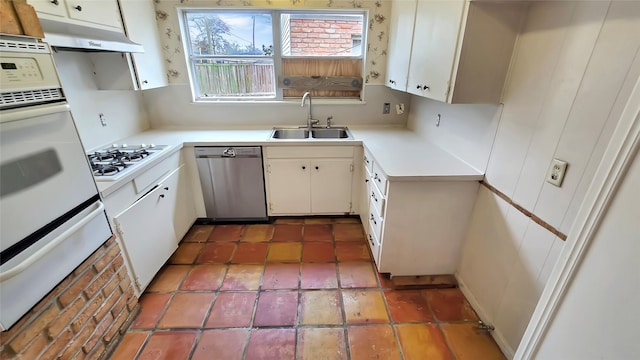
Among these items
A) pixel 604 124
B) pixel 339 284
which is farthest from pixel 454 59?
pixel 339 284

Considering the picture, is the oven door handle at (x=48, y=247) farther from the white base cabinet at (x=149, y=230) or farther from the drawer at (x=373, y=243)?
the drawer at (x=373, y=243)

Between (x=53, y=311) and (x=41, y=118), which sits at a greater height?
(x=41, y=118)

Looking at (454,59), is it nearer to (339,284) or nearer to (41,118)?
(339,284)

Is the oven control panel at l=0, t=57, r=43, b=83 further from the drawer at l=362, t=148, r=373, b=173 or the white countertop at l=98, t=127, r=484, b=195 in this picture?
the drawer at l=362, t=148, r=373, b=173

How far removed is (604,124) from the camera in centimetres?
102

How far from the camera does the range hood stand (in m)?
1.39

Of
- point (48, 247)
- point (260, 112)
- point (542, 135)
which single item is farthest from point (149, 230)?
point (542, 135)

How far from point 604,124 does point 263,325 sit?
195 centimetres

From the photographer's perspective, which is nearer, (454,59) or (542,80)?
(542,80)

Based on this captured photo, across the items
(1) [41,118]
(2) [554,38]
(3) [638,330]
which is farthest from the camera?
(2) [554,38]

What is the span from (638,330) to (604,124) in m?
0.75

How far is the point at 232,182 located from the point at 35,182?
1.56m

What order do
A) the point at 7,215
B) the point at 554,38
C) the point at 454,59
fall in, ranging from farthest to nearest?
the point at 454,59, the point at 554,38, the point at 7,215

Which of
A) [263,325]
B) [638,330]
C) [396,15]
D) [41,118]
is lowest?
[263,325]
